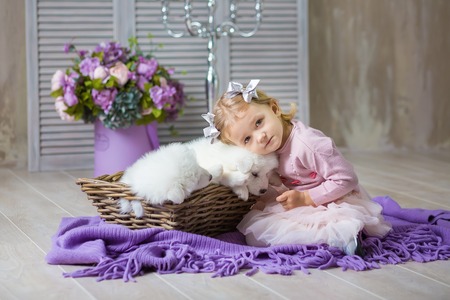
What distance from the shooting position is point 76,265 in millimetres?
2391

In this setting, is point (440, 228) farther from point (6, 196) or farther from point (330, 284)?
point (6, 196)

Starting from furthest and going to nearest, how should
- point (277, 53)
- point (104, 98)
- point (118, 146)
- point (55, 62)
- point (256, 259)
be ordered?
1. point (277, 53)
2. point (55, 62)
3. point (118, 146)
4. point (104, 98)
5. point (256, 259)

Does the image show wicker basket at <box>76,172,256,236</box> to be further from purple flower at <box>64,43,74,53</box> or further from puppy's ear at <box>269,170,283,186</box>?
purple flower at <box>64,43,74,53</box>

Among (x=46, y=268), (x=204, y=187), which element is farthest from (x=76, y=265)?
(x=204, y=187)

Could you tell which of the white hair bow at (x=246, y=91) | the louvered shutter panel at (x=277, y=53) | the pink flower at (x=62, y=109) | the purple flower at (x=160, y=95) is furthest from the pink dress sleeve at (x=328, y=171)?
the louvered shutter panel at (x=277, y=53)

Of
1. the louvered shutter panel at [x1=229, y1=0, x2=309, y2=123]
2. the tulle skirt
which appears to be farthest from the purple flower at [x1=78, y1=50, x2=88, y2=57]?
the tulle skirt

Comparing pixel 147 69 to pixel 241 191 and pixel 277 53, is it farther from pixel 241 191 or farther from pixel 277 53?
pixel 241 191

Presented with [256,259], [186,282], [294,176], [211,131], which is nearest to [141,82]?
[211,131]

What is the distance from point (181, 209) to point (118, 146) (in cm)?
142

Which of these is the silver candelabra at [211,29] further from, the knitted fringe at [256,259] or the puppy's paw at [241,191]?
the knitted fringe at [256,259]

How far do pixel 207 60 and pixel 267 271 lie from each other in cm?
211

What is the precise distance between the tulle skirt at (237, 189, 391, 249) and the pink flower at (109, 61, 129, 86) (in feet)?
4.26

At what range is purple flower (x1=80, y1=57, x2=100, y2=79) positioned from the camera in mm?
3807

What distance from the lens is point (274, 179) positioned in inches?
108
